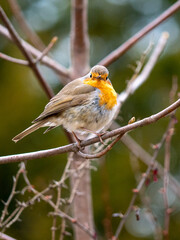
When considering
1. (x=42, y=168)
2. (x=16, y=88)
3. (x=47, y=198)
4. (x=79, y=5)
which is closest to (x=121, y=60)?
(x=16, y=88)

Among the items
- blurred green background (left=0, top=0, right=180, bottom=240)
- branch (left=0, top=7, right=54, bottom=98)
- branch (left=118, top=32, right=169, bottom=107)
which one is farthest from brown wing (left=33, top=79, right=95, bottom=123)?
blurred green background (left=0, top=0, right=180, bottom=240)

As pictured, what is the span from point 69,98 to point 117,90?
279 centimetres

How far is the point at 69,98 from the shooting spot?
117 inches

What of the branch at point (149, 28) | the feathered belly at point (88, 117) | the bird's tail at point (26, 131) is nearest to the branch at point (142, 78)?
the branch at point (149, 28)

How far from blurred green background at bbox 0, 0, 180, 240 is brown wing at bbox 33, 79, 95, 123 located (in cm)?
164

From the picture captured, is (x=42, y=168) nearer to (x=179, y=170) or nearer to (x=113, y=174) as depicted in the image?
(x=113, y=174)

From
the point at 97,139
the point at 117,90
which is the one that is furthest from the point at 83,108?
the point at 117,90

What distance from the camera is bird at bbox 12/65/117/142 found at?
2836 millimetres

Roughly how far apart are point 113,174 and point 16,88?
1.71 meters

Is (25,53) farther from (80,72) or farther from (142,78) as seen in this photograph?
(142,78)

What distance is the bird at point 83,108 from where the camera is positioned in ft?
9.30

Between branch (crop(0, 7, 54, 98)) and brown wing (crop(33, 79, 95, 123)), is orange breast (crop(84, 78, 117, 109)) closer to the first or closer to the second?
brown wing (crop(33, 79, 95, 123))

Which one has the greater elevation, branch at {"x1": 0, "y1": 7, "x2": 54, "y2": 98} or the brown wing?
branch at {"x1": 0, "y1": 7, "x2": 54, "y2": 98}

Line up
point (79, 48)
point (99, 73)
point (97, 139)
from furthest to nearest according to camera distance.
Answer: point (79, 48) → point (99, 73) → point (97, 139)
